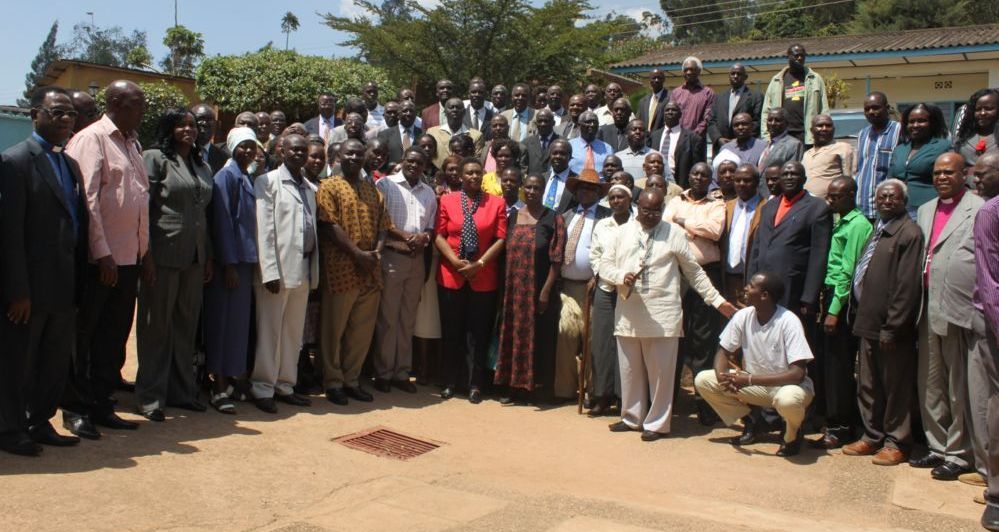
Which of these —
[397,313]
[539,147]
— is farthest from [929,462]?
[539,147]

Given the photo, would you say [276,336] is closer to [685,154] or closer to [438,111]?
[685,154]

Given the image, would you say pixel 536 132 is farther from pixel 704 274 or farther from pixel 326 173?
pixel 704 274

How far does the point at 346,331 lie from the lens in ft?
24.0

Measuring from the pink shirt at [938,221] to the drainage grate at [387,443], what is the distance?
3629 mm

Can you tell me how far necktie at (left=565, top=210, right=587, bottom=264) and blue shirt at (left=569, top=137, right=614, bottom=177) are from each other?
1658 millimetres

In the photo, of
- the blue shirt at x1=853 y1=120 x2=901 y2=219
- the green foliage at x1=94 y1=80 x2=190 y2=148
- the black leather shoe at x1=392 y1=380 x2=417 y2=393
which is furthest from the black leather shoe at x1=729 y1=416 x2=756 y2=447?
the green foliage at x1=94 y1=80 x2=190 y2=148

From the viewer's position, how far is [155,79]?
22.9 metres

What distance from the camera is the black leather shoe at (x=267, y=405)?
662cm

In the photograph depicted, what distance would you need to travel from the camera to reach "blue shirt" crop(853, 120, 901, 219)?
7.59 meters

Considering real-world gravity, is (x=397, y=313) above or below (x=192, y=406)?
above

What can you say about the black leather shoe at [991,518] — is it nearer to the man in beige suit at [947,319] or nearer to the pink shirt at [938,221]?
the man in beige suit at [947,319]

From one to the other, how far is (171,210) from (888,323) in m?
5.05

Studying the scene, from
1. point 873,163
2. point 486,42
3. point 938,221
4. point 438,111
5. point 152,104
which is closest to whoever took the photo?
point 938,221

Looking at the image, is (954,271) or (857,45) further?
(857,45)
